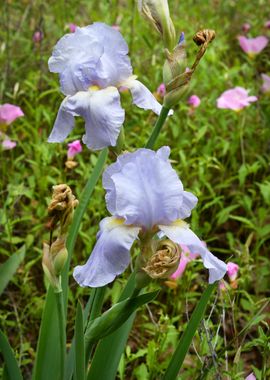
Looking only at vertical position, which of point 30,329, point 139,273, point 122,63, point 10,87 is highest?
point 122,63

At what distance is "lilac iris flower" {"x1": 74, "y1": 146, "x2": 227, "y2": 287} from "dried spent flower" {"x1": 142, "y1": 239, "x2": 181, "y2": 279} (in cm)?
2

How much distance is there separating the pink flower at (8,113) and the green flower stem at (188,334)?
1.09 m

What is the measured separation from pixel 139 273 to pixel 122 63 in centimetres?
38

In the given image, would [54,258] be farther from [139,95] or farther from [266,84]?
[266,84]

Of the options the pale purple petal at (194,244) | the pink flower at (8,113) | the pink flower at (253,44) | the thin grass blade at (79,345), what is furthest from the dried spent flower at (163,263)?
the pink flower at (253,44)

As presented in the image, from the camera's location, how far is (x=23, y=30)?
3045mm

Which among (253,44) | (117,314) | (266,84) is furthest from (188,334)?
(253,44)

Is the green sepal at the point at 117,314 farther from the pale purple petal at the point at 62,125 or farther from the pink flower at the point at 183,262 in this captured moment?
the pink flower at the point at 183,262

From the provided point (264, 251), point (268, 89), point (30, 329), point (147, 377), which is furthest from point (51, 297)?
point (268, 89)

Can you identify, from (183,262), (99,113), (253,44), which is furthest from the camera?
(253,44)

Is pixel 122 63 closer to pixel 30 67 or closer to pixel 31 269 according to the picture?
pixel 31 269

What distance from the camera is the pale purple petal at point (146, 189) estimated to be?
88 cm

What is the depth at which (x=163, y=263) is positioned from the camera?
0.86 m

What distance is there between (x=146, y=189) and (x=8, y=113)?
112 cm
